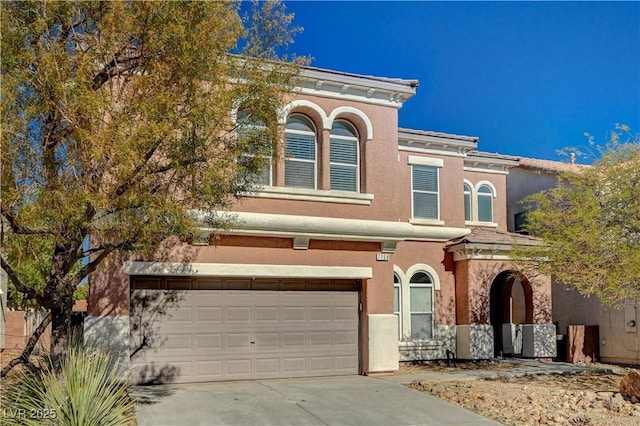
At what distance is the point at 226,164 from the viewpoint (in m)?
9.84

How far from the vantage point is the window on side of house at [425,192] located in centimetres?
2130

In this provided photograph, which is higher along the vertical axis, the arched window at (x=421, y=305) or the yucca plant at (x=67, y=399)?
the arched window at (x=421, y=305)

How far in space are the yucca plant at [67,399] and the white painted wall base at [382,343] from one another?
313 inches

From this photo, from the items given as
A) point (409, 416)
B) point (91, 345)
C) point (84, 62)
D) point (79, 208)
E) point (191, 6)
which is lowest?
point (409, 416)

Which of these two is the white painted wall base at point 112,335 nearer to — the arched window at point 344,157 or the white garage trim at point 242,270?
the white garage trim at point 242,270

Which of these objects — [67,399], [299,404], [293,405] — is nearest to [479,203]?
[299,404]

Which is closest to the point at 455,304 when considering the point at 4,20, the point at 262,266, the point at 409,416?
the point at 262,266

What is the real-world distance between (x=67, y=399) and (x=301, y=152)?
9.09 metres

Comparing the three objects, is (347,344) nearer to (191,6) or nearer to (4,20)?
(191,6)

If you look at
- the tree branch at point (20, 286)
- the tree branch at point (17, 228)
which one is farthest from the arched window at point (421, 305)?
the tree branch at point (17, 228)

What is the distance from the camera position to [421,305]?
20.8 m

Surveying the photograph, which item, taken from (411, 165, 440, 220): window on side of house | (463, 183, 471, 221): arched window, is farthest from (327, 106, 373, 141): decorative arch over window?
(463, 183, 471, 221): arched window

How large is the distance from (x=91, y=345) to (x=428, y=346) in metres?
10.7

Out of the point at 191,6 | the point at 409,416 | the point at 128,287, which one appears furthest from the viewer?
the point at 128,287
